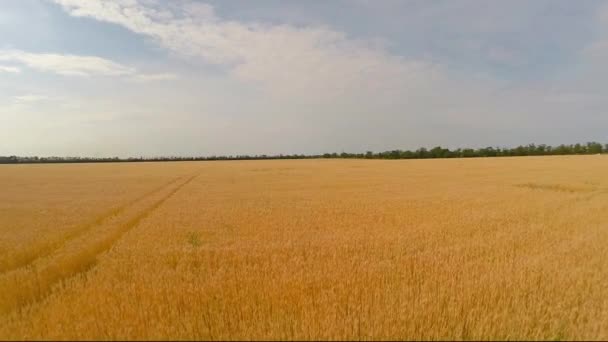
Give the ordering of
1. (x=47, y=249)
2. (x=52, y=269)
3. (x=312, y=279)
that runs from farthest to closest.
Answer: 1. (x=47, y=249)
2. (x=52, y=269)
3. (x=312, y=279)

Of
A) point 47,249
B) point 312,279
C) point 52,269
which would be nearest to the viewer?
point 312,279

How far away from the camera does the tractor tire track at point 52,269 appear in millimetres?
4875

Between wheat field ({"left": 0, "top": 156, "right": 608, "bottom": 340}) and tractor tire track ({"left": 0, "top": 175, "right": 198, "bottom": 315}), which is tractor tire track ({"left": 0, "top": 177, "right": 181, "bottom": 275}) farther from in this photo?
tractor tire track ({"left": 0, "top": 175, "right": 198, "bottom": 315})

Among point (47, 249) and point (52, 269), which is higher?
point (52, 269)

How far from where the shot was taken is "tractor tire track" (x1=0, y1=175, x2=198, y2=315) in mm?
4875

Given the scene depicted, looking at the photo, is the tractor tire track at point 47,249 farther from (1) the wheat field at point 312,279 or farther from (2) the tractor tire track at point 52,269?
(2) the tractor tire track at point 52,269

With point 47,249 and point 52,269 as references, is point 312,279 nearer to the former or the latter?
point 52,269

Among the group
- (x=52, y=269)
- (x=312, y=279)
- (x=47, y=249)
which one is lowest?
(x=47, y=249)

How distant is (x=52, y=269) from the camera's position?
603cm

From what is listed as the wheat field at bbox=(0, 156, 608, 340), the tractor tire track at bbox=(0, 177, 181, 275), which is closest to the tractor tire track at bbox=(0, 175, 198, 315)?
the wheat field at bbox=(0, 156, 608, 340)

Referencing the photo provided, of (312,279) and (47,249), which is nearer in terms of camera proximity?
(312,279)

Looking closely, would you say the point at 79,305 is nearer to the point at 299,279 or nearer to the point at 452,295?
the point at 299,279

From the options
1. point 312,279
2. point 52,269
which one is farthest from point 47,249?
point 312,279

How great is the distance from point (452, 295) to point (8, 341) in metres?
5.66
